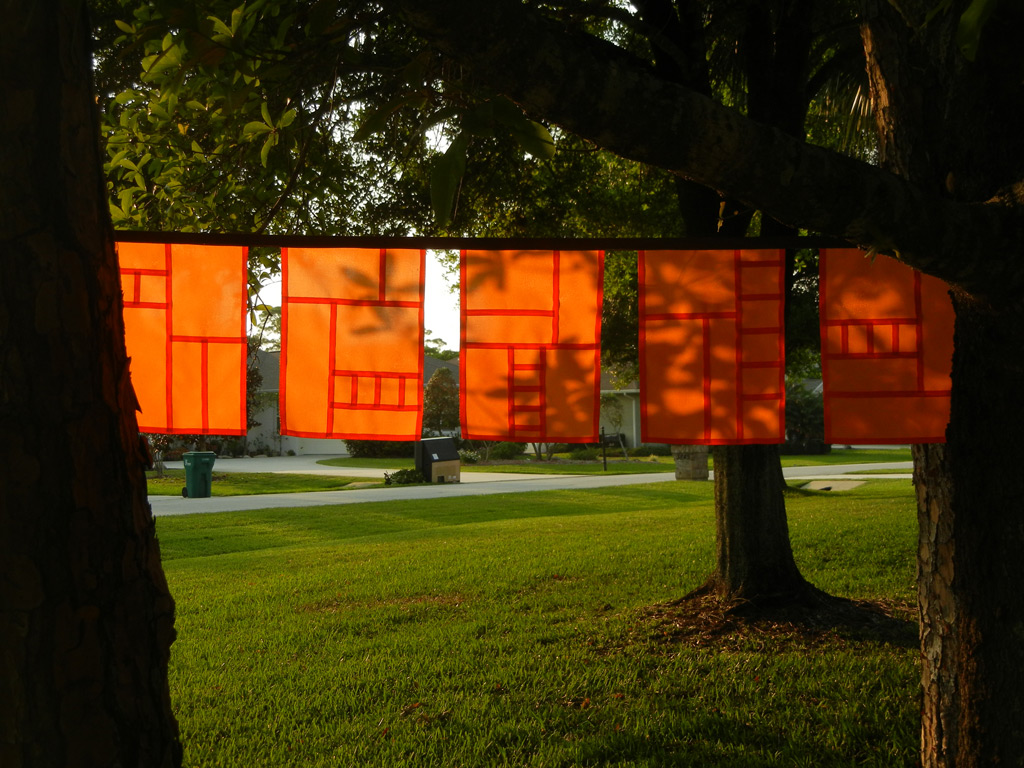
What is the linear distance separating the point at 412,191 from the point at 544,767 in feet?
22.2


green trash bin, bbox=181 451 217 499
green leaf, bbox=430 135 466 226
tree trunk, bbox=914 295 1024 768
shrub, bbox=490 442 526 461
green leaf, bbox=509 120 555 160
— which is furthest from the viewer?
shrub, bbox=490 442 526 461

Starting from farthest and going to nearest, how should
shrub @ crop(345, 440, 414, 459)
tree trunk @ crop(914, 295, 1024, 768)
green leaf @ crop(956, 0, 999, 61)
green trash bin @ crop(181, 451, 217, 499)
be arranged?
1. shrub @ crop(345, 440, 414, 459)
2. green trash bin @ crop(181, 451, 217, 499)
3. tree trunk @ crop(914, 295, 1024, 768)
4. green leaf @ crop(956, 0, 999, 61)

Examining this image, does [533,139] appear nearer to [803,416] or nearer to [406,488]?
[406,488]

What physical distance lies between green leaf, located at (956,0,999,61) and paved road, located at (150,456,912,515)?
52.9 feet

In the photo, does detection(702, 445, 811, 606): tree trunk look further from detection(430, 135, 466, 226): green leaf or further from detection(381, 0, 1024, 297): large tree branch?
detection(430, 135, 466, 226): green leaf

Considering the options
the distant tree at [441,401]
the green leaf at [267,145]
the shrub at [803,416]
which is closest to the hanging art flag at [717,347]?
the green leaf at [267,145]

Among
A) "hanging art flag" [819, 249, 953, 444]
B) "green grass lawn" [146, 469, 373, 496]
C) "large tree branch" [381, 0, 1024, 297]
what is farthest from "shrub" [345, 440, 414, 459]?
"large tree branch" [381, 0, 1024, 297]

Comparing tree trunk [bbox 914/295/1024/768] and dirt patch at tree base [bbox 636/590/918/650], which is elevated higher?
tree trunk [bbox 914/295/1024/768]

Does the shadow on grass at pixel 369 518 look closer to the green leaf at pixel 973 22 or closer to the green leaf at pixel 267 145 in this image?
the green leaf at pixel 267 145

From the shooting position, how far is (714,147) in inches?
97.3

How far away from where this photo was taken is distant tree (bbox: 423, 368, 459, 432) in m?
35.8

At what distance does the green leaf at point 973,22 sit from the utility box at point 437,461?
22.4 m

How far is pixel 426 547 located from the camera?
11.3 metres

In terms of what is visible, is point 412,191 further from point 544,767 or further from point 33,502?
point 33,502
